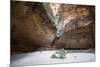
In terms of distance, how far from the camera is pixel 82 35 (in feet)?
7.18

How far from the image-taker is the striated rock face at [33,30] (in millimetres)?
1952

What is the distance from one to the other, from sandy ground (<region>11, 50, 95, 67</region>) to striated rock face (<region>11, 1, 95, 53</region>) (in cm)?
7

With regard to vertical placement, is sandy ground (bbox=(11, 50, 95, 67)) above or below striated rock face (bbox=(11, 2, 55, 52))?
below

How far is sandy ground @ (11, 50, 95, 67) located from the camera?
1.96m

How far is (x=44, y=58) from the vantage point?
6.72 ft

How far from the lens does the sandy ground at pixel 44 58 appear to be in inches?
77.4

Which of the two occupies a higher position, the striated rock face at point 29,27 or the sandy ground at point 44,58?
the striated rock face at point 29,27

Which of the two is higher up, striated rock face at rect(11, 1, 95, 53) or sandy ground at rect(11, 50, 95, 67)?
striated rock face at rect(11, 1, 95, 53)

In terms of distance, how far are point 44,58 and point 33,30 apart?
35cm

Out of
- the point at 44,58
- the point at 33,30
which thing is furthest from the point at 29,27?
the point at 44,58

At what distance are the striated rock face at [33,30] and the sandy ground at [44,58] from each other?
0.07m

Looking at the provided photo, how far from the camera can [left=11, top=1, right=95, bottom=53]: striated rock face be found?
6.40 ft

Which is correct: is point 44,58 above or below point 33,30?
below

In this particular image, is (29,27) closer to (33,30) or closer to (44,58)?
(33,30)
